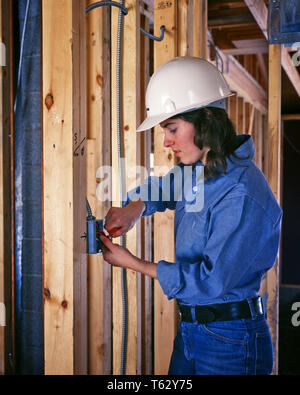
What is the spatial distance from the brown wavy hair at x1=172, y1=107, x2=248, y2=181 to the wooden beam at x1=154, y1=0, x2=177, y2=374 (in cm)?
52

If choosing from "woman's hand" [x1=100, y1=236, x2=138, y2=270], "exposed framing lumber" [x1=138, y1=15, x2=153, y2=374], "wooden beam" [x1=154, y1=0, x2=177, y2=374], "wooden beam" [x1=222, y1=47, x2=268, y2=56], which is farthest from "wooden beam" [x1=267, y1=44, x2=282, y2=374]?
"woman's hand" [x1=100, y1=236, x2=138, y2=270]

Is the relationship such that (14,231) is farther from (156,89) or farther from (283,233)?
(283,233)

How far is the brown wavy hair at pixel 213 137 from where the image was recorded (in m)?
1.51

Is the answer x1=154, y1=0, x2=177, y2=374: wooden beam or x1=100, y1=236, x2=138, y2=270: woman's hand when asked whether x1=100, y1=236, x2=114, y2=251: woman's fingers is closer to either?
x1=100, y1=236, x2=138, y2=270: woman's hand

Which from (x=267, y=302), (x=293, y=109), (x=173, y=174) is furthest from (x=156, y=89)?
(x=293, y=109)

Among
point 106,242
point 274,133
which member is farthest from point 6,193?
point 274,133

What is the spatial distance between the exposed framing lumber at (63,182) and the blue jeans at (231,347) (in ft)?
1.46

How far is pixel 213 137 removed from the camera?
1.52m

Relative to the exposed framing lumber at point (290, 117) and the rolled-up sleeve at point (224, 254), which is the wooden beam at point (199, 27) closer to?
the rolled-up sleeve at point (224, 254)

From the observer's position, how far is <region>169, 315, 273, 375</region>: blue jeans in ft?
4.90

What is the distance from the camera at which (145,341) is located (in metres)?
2.95

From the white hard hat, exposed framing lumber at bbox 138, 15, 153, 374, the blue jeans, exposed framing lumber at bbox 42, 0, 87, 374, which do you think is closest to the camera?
exposed framing lumber at bbox 42, 0, 87, 374

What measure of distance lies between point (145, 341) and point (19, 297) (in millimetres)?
1146

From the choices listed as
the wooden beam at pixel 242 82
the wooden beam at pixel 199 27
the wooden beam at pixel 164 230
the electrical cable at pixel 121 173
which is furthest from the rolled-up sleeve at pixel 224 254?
the wooden beam at pixel 242 82
